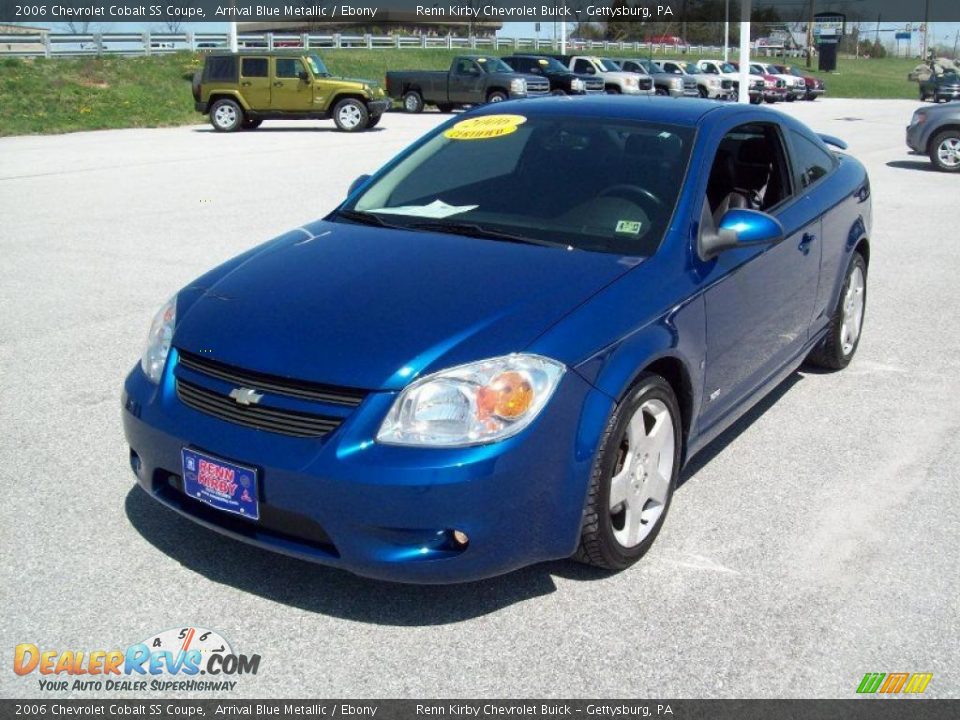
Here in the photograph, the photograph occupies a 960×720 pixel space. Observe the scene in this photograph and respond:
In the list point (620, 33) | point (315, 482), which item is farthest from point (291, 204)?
point (620, 33)

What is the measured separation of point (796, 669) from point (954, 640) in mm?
574

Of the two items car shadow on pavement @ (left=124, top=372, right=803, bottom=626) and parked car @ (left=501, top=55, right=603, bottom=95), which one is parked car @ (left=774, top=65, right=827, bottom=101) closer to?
parked car @ (left=501, top=55, right=603, bottom=95)

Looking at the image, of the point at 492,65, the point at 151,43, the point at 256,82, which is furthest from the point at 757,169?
the point at 151,43

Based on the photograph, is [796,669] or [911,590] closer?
[796,669]

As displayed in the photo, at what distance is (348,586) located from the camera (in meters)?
3.67

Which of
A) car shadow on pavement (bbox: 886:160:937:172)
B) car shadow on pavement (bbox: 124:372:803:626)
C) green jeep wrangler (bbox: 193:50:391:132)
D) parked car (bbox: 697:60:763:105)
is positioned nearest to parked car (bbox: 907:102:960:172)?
car shadow on pavement (bbox: 886:160:937:172)

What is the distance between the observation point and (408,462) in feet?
10.3

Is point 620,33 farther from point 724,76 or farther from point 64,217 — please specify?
point 64,217

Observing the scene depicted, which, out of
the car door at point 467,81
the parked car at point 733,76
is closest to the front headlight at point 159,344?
the car door at point 467,81

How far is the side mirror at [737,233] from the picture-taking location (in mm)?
4195

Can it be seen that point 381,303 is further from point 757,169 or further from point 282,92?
point 282,92

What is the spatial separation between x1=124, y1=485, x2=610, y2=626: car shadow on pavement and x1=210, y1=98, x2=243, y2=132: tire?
22524mm

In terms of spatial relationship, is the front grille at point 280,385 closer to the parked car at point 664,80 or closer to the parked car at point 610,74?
the parked car at point 610,74

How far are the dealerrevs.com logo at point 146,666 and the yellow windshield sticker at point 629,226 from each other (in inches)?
82.1
